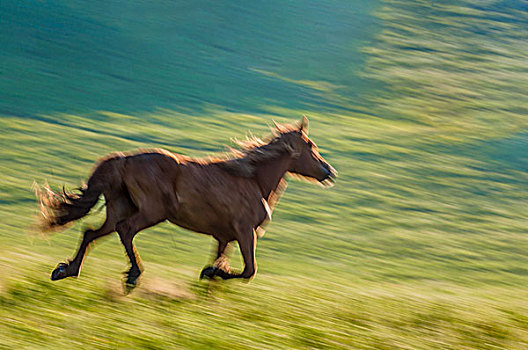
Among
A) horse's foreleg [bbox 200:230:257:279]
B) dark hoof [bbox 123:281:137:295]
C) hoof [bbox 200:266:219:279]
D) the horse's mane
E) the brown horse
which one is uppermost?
the horse's mane

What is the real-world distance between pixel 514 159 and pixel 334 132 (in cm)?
508

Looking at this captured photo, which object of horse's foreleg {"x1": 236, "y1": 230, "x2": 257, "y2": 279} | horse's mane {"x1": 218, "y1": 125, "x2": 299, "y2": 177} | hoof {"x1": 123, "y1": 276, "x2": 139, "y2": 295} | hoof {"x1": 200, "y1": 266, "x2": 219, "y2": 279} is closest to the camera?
hoof {"x1": 123, "y1": 276, "x2": 139, "y2": 295}

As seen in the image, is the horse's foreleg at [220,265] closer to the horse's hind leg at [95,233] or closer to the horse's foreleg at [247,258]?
the horse's foreleg at [247,258]

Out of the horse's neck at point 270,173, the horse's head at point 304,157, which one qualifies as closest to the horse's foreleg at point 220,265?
the horse's neck at point 270,173

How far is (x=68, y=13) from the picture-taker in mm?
31219

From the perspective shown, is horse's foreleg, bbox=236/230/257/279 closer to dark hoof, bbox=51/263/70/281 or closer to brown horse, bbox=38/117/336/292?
brown horse, bbox=38/117/336/292

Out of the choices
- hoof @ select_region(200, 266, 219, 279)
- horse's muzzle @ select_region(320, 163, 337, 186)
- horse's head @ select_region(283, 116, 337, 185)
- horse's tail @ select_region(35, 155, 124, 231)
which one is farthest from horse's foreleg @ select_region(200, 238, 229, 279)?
horse's muzzle @ select_region(320, 163, 337, 186)

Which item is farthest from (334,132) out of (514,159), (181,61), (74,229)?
(74,229)

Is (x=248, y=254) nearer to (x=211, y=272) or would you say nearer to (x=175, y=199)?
(x=211, y=272)

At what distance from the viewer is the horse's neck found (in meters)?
6.66

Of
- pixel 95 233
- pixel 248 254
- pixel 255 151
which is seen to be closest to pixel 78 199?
pixel 95 233

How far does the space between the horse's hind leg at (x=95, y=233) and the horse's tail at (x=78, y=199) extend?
0.53ft

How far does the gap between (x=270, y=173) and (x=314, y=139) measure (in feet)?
44.9

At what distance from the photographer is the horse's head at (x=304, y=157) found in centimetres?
687
